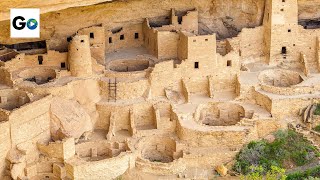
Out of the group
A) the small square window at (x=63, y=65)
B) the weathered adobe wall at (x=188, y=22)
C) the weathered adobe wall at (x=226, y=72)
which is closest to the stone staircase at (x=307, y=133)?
the weathered adobe wall at (x=226, y=72)

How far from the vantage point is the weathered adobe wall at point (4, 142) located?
851 inches

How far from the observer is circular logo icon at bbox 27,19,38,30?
75.9 feet

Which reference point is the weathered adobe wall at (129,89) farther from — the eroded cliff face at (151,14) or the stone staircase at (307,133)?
the stone staircase at (307,133)

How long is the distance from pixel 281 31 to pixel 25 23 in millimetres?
9684

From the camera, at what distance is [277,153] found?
24.2 metres

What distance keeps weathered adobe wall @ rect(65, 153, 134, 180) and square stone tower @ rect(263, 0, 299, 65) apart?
7.72 m

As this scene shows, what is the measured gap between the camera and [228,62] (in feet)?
86.9

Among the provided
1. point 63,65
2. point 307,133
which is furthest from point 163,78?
point 307,133

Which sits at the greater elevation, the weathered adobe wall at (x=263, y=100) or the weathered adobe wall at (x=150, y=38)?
the weathered adobe wall at (x=150, y=38)

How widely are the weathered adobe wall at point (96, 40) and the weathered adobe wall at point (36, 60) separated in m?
1.12

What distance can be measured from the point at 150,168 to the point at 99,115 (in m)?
2.88

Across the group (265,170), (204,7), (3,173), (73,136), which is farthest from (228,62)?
(3,173)

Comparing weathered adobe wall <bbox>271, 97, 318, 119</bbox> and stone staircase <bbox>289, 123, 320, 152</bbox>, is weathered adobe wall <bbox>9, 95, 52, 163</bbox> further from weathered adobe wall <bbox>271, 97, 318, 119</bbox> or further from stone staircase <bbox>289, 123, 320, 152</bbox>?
stone staircase <bbox>289, 123, 320, 152</bbox>

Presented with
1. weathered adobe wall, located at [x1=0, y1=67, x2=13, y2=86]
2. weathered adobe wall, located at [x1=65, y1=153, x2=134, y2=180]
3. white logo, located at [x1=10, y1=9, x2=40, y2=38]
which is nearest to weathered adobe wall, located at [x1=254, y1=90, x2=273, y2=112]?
weathered adobe wall, located at [x1=65, y1=153, x2=134, y2=180]
